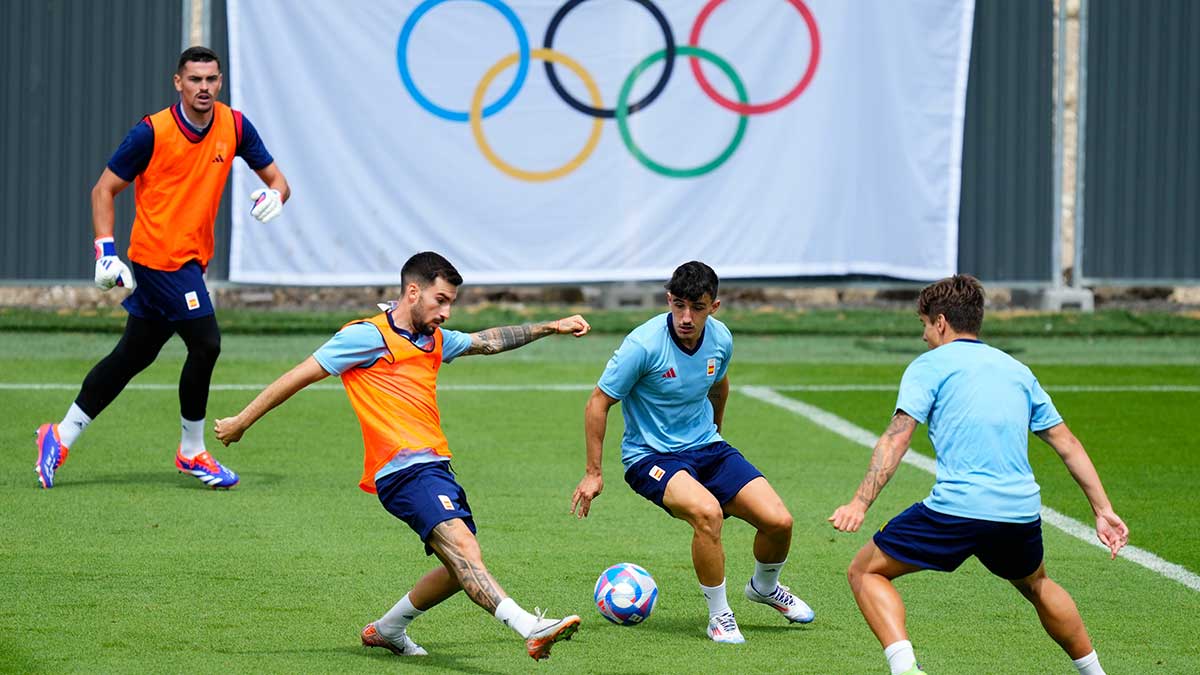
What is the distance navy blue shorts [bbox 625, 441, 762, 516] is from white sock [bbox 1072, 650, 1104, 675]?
169 centimetres

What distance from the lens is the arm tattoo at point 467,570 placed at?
6.04 meters

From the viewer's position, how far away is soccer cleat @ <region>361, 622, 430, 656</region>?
6387mm

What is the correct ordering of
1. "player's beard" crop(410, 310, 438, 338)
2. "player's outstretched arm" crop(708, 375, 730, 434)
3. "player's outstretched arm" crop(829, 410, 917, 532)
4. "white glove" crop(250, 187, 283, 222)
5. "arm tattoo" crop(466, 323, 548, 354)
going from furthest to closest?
"white glove" crop(250, 187, 283, 222) < "player's outstretched arm" crop(708, 375, 730, 434) < "arm tattoo" crop(466, 323, 548, 354) < "player's beard" crop(410, 310, 438, 338) < "player's outstretched arm" crop(829, 410, 917, 532)

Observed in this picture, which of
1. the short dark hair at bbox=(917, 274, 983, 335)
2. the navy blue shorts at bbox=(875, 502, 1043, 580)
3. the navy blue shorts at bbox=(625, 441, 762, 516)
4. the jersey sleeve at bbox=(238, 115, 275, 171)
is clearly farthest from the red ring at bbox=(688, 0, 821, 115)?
the navy blue shorts at bbox=(875, 502, 1043, 580)

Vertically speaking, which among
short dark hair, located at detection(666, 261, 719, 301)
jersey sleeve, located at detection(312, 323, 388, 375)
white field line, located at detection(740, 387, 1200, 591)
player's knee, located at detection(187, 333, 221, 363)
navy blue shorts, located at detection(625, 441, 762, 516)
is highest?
short dark hair, located at detection(666, 261, 719, 301)

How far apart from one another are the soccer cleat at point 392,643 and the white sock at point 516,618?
57 centimetres

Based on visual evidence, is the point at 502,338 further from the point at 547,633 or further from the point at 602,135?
the point at 602,135

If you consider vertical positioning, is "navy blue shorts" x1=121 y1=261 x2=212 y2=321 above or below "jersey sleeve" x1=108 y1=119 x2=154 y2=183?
below

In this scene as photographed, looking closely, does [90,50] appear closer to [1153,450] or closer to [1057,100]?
[1057,100]

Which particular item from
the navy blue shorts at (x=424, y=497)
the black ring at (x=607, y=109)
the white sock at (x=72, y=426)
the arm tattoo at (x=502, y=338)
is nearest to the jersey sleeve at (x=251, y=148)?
the white sock at (x=72, y=426)

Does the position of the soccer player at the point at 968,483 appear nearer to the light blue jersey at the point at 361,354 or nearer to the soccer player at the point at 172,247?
the light blue jersey at the point at 361,354

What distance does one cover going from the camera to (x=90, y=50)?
58.2 feet

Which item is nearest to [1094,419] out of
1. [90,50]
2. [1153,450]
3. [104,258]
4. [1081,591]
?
[1153,450]

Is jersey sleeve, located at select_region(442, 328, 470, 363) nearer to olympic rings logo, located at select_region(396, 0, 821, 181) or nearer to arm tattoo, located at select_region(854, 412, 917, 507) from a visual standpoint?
arm tattoo, located at select_region(854, 412, 917, 507)
